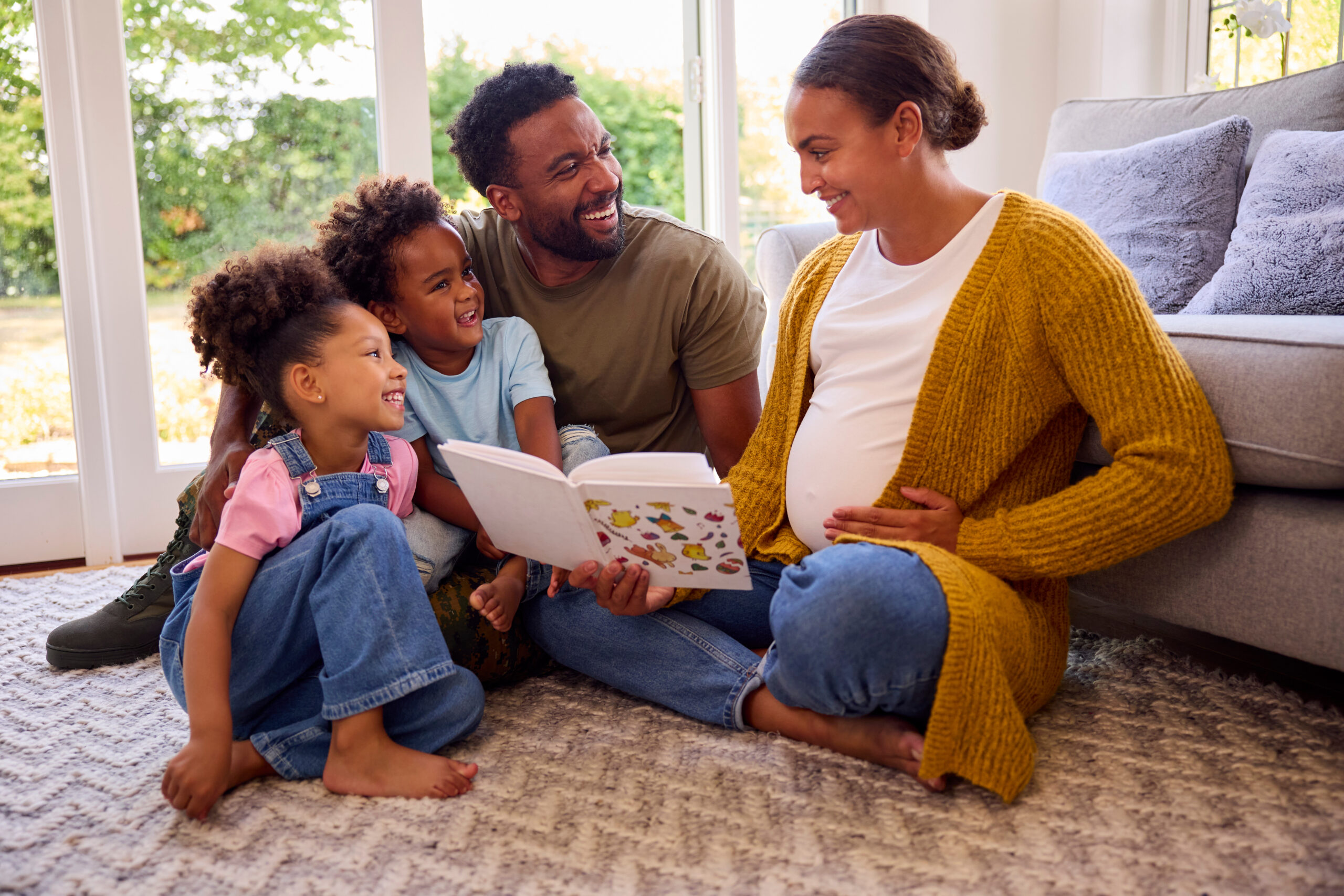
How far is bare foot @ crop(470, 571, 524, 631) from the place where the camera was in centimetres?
123

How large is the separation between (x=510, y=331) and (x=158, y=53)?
4.50ft

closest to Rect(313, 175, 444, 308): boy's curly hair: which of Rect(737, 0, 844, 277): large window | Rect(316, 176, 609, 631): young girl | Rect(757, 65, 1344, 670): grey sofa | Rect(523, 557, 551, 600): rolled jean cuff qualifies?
Rect(316, 176, 609, 631): young girl

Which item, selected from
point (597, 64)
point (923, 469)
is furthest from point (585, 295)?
point (597, 64)

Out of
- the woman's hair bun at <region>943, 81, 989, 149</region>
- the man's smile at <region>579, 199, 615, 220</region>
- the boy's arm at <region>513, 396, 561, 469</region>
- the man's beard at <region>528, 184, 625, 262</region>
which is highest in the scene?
the woman's hair bun at <region>943, 81, 989, 149</region>

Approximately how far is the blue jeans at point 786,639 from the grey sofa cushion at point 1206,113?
1.27 metres

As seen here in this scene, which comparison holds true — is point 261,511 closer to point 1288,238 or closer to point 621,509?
point 621,509

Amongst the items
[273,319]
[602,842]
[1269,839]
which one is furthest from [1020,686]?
[273,319]

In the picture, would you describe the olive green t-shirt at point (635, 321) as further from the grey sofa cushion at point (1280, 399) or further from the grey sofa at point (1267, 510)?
the grey sofa cushion at point (1280, 399)

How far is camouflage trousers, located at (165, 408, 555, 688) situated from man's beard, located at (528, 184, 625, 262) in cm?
47

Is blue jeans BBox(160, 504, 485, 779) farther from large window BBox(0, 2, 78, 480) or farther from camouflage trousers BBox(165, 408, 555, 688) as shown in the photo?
large window BBox(0, 2, 78, 480)

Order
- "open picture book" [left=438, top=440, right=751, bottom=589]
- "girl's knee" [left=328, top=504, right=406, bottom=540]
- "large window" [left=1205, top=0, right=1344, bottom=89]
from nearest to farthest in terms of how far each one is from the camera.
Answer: "open picture book" [left=438, top=440, right=751, bottom=589]
"girl's knee" [left=328, top=504, right=406, bottom=540]
"large window" [left=1205, top=0, right=1344, bottom=89]

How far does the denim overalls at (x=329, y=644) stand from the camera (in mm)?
1055

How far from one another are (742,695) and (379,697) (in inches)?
16.6

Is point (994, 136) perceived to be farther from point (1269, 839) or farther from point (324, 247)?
point (1269, 839)
